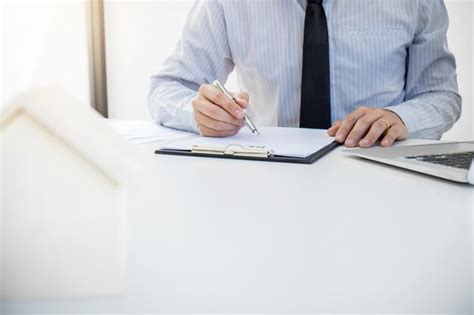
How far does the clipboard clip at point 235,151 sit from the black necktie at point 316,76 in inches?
17.0

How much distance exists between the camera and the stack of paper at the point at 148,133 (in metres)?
0.89

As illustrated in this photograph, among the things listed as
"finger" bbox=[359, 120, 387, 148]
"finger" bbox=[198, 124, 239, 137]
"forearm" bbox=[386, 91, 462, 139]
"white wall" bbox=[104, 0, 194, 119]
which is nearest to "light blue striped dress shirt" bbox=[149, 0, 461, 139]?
"forearm" bbox=[386, 91, 462, 139]

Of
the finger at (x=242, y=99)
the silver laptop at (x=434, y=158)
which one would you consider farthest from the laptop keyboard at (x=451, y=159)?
the finger at (x=242, y=99)

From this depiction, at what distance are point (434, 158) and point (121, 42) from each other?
2356mm

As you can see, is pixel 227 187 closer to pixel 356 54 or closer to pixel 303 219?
pixel 303 219

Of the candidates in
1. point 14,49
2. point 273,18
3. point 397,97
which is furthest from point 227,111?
point 14,49

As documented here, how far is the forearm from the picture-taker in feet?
3.33

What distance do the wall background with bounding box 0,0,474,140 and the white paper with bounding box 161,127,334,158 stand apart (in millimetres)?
1565

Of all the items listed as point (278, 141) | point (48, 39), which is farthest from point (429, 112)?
point (48, 39)

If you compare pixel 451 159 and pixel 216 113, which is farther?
pixel 216 113

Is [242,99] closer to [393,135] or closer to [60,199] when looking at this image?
[393,135]

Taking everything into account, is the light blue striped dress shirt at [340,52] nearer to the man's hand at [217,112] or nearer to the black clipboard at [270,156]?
the man's hand at [217,112]

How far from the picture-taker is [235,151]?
72cm

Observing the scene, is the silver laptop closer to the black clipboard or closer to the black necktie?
the black clipboard
